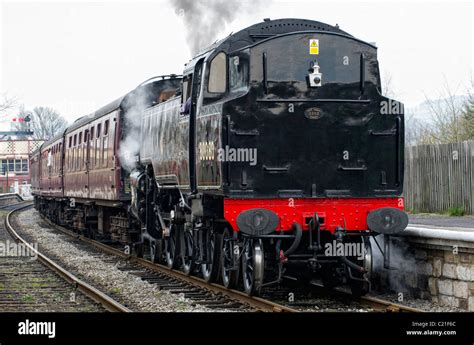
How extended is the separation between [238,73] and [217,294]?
328 cm

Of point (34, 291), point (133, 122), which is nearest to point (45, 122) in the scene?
point (133, 122)

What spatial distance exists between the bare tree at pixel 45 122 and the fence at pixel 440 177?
103708 mm

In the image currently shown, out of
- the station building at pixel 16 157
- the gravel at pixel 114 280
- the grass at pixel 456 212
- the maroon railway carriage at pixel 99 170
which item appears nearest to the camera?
the gravel at pixel 114 280

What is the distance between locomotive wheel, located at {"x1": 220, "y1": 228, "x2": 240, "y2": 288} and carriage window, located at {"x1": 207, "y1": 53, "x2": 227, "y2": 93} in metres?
1.98

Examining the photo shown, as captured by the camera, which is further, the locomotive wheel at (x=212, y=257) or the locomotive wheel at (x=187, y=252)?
the locomotive wheel at (x=187, y=252)

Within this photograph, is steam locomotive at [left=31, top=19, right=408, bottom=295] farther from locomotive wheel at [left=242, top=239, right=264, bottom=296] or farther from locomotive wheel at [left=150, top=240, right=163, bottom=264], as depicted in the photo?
locomotive wheel at [left=150, top=240, right=163, bottom=264]

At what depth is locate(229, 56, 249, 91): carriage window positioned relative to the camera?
11.3 m

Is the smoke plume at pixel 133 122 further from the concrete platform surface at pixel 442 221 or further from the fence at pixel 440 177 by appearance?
the fence at pixel 440 177

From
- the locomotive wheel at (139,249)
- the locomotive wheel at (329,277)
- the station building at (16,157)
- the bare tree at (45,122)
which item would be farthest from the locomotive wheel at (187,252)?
the bare tree at (45,122)

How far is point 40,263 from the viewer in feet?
59.8

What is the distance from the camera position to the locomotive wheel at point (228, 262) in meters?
12.0

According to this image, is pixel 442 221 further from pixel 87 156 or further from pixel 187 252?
pixel 87 156

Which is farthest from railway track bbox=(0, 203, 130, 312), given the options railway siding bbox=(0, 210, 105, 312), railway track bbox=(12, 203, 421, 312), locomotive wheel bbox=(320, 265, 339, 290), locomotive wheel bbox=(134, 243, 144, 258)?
locomotive wheel bbox=(320, 265, 339, 290)

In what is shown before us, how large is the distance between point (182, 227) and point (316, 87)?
4.58 meters
